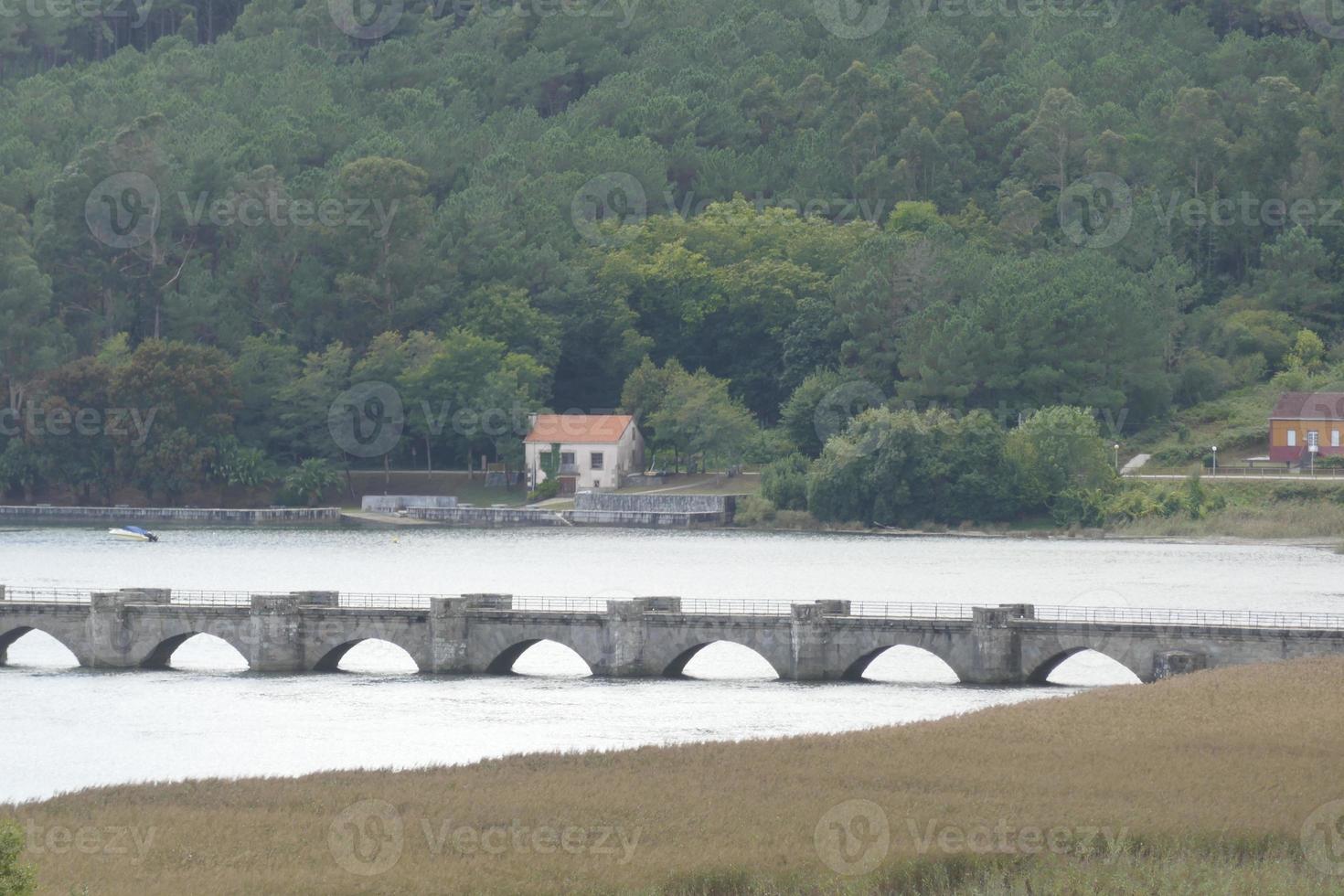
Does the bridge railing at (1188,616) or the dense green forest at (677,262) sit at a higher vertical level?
the dense green forest at (677,262)

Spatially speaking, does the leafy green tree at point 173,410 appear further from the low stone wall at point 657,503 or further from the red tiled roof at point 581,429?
the low stone wall at point 657,503

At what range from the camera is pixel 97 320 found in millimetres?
148000

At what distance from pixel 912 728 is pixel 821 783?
277 inches

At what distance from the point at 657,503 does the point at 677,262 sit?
21.6m

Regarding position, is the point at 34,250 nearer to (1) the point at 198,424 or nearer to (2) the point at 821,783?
(1) the point at 198,424

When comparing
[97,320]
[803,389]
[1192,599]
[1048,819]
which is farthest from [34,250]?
[1048,819]

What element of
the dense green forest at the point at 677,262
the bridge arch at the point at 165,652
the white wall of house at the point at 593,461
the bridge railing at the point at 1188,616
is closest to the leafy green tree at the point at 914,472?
the dense green forest at the point at 677,262

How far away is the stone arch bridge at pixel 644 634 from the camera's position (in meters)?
63.5

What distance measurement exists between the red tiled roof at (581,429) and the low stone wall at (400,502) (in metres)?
6.23

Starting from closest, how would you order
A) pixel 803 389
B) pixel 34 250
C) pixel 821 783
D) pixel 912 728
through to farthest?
pixel 821 783
pixel 912 728
pixel 803 389
pixel 34 250

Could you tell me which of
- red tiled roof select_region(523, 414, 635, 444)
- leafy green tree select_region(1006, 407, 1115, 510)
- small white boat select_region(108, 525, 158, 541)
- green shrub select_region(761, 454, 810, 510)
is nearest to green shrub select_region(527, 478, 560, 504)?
red tiled roof select_region(523, 414, 635, 444)

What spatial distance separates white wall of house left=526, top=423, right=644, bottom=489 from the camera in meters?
136

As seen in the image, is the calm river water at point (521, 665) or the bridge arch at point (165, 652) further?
the bridge arch at point (165, 652)

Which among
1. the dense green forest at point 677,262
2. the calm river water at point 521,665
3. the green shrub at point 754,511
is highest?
the dense green forest at point 677,262
